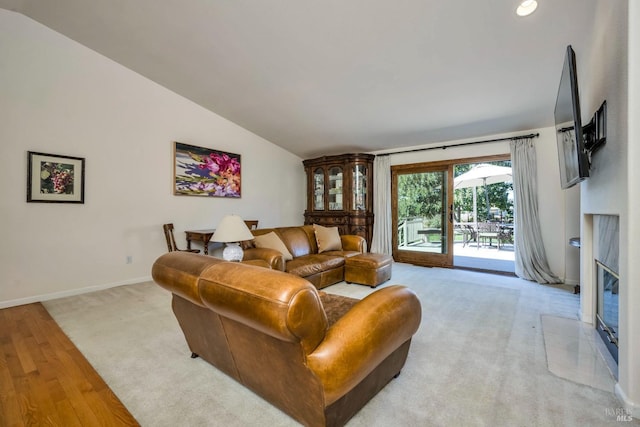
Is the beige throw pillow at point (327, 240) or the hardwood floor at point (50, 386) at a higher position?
the beige throw pillow at point (327, 240)

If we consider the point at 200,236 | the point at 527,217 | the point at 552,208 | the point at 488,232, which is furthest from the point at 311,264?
the point at 488,232

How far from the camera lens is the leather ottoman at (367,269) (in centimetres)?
377

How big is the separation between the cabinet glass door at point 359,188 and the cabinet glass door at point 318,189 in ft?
2.56

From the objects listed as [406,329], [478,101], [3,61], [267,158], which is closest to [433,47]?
[478,101]

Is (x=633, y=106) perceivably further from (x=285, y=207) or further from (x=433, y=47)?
(x=285, y=207)

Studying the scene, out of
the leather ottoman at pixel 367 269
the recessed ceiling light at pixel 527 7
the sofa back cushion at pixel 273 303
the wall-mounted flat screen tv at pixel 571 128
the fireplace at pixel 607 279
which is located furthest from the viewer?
the leather ottoman at pixel 367 269

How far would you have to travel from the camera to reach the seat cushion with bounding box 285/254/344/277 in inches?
133

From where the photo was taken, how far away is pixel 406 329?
60.5 inches

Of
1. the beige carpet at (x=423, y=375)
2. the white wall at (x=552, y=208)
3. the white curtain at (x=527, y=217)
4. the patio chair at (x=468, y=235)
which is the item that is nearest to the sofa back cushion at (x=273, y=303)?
the beige carpet at (x=423, y=375)

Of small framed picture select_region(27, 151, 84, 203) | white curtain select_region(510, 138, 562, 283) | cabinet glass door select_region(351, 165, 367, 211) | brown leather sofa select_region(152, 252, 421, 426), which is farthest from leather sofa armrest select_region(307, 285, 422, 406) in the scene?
cabinet glass door select_region(351, 165, 367, 211)

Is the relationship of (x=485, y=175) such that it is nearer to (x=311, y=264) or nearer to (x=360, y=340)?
(x=311, y=264)

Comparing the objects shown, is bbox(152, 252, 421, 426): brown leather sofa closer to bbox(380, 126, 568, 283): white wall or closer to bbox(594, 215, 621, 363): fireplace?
bbox(594, 215, 621, 363): fireplace

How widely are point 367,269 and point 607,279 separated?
2281mm

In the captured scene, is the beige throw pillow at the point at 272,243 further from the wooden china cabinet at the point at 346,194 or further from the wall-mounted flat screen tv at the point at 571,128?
the wall-mounted flat screen tv at the point at 571,128
